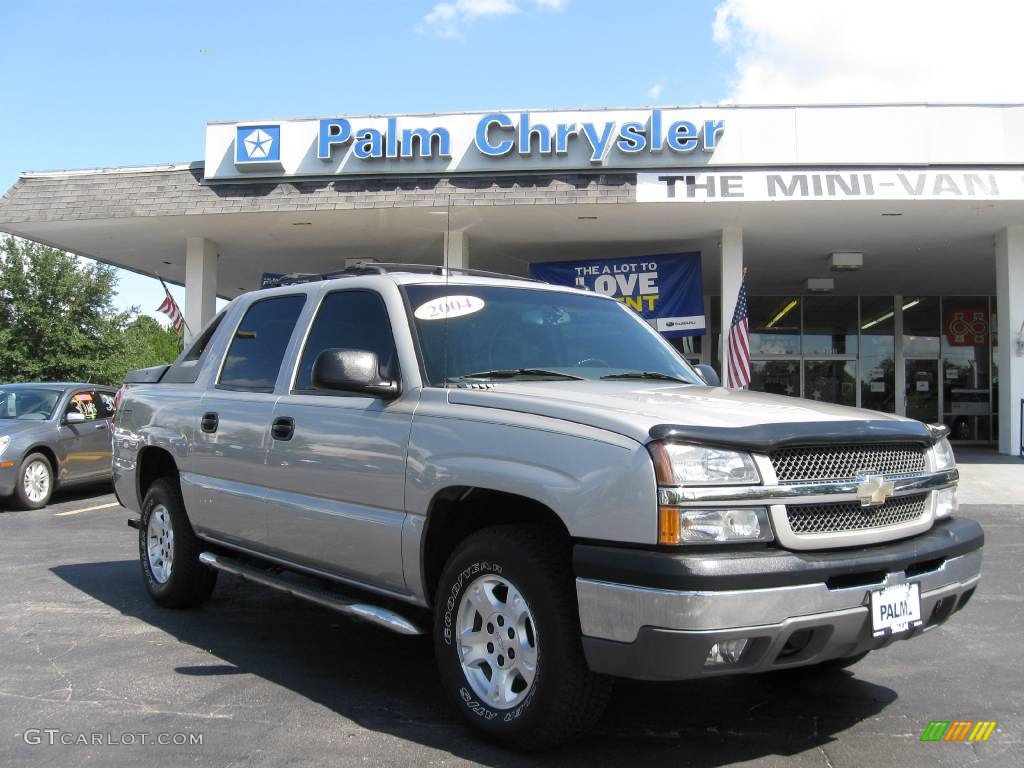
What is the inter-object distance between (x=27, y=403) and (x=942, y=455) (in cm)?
1131

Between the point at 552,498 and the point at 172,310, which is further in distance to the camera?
the point at 172,310

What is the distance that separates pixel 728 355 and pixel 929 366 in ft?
38.6

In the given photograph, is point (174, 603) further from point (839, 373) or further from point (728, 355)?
point (839, 373)

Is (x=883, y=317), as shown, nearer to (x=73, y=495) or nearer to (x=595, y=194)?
(x=595, y=194)

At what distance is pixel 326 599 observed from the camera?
4.09 metres

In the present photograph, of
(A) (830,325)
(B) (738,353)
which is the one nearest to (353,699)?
(B) (738,353)

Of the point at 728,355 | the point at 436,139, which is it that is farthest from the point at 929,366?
the point at 436,139

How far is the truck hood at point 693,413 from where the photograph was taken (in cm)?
300

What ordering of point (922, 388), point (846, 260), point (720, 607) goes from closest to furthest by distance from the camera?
point (720, 607) → point (846, 260) → point (922, 388)

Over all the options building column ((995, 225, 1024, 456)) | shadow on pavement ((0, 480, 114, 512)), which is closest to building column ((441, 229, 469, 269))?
shadow on pavement ((0, 480, 114, 512))

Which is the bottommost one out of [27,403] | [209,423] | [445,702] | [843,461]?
[445,702]

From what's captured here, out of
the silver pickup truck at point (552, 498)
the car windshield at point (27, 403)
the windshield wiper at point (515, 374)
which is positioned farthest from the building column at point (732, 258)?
the windshield wiper at point (515, 374)

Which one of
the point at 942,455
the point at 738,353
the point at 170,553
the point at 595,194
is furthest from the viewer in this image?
the point at 738,353

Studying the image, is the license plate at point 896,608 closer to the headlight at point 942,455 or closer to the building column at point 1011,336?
the headlight at point 942,455
